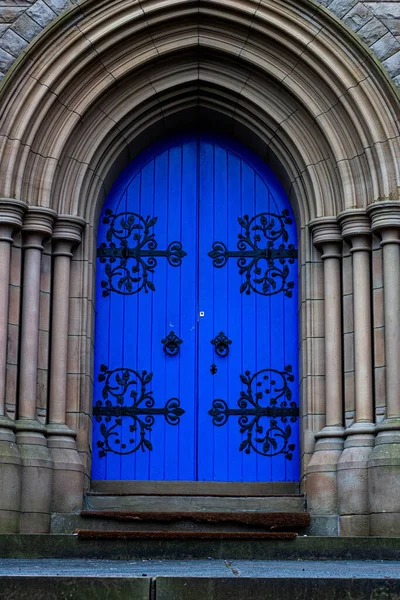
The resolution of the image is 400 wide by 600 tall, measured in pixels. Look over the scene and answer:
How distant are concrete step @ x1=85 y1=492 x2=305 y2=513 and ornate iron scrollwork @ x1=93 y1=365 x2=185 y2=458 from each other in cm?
64

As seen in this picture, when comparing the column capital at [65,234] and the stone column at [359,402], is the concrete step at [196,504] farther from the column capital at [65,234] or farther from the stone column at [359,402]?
the column capital at [65,234]

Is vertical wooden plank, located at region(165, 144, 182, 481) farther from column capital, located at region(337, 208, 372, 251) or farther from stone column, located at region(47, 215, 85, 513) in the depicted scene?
column capital, located at region(337, 208, 372, 251)

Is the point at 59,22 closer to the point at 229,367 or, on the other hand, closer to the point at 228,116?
the point at 228,116

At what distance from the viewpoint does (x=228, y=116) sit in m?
9.64

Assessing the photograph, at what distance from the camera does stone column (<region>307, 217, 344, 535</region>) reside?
856 cm

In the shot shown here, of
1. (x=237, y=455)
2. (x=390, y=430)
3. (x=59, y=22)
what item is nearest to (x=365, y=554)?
(x=390, y=430)

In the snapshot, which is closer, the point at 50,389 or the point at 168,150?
the point at 50,389

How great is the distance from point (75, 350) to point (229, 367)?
1223 millimetres

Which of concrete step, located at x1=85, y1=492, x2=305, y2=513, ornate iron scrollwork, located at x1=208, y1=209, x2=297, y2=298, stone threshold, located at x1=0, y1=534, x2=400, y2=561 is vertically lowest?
stone threshold, located at x1=0, y1=534, x2=400, y2=561

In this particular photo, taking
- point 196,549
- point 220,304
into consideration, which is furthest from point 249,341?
point 196,549

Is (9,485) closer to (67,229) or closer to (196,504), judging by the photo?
(196,504)

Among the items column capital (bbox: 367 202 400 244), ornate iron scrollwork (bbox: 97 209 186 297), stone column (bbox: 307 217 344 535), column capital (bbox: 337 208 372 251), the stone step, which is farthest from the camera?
ornate iron scrollwork (bbox: 97 209 186 297)

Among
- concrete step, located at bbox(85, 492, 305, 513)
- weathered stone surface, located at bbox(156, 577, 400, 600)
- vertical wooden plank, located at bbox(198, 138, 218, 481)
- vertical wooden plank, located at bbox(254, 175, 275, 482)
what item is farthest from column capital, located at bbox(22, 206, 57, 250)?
weathered stone surface, located at bbox(156, 577, 400, 600)

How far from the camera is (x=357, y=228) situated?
349 inches
